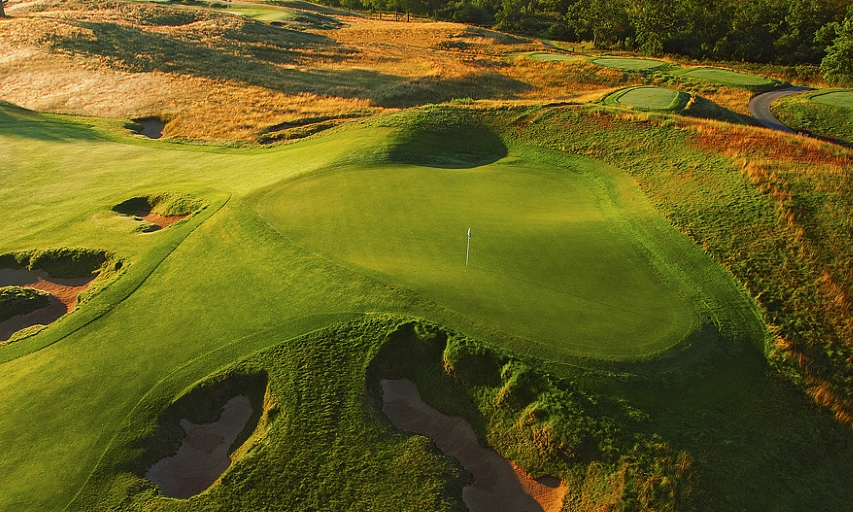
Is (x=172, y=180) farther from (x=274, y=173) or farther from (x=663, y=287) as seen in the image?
(x=663, y=287)

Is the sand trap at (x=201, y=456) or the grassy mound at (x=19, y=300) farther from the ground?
the grassy mound at (x=19, y=300)

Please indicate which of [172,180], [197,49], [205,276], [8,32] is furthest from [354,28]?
[205,276]

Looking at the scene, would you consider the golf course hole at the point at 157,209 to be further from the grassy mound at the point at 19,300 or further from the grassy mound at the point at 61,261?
the grassy mound at the point at 19,300

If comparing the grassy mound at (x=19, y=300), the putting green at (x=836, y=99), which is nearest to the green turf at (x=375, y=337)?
the grassy mound at (x=19, y=300)

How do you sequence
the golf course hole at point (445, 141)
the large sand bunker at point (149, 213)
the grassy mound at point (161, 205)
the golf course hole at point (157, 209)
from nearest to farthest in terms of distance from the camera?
the large sand bunker at point (149, 213), the golf course hole at point (157, 209), the grassy mound at point (161, 205), the golf course hole at point (445, 141)

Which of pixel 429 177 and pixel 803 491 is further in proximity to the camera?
pixel 429 177

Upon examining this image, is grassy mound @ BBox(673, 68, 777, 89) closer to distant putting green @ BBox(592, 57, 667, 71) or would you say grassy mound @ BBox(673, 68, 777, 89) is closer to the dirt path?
the dirt path

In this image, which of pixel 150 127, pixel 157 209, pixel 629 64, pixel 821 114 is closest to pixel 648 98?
pixel 821 114

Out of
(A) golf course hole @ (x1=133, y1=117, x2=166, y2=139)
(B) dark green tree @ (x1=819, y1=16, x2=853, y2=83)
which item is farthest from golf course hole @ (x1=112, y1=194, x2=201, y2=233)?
(B) dark green tree @ (x1=819, y1=16, x2=853, y2=83)
